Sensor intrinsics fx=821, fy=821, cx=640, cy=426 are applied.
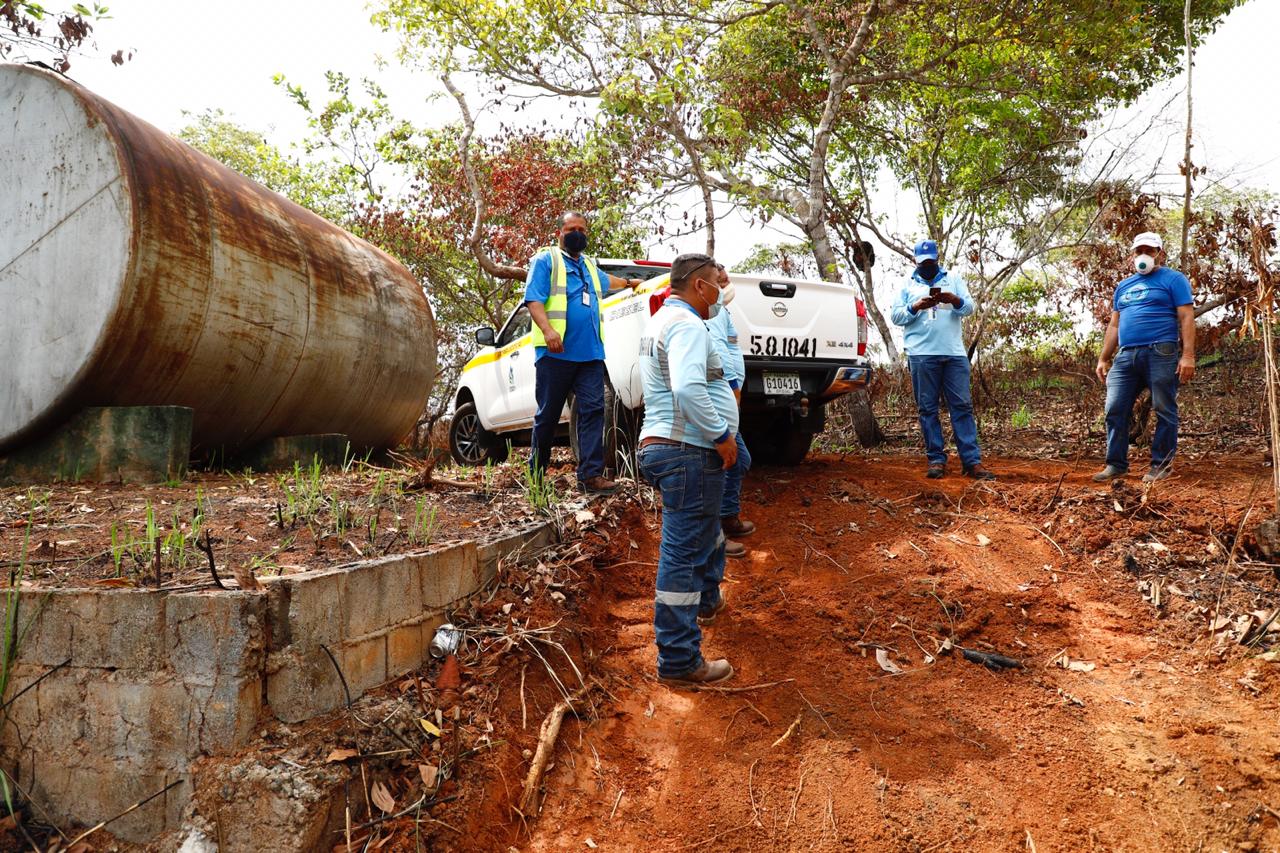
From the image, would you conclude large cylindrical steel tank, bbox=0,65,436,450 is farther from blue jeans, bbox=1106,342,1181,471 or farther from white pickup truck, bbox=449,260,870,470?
blue jeans, bbox=1106,342,1181,471

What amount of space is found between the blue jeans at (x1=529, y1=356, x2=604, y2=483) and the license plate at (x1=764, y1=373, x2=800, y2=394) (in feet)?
4.08

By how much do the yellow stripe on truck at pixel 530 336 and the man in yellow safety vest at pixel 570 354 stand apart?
39cm

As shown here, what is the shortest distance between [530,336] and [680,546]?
4.02 meters

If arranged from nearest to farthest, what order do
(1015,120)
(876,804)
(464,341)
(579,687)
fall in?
(876,804), (579,687), (1015,120), (464,341)

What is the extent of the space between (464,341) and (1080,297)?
11.2 m

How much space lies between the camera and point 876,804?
287 cm

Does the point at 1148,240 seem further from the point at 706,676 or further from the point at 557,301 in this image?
the point at 706,676

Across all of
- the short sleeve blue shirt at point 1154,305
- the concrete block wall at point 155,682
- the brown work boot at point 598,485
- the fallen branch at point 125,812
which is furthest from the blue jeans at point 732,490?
the short sleeve blue shirt at point 1154,305

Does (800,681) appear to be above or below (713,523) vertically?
below

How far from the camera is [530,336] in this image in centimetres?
711

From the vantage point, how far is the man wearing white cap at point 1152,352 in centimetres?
564

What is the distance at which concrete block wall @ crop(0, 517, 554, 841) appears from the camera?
110 inches

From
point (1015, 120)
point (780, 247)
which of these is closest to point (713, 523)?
point (1015, 120)

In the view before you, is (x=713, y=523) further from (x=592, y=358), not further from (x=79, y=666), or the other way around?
(x=79, y=666)
